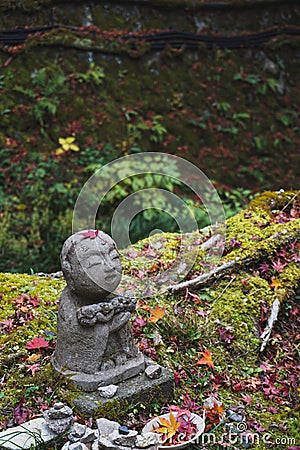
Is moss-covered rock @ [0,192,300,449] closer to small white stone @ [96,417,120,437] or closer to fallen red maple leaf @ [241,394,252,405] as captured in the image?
fallen red maple leaf @ [241,394,252,405]

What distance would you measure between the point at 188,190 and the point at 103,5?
13.7 ft

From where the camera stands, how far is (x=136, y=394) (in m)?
4.28

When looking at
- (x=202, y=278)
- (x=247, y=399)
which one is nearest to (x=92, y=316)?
(x=247, y=399)

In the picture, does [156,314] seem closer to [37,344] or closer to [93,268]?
[37,344]

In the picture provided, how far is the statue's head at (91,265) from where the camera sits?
4.18 metres

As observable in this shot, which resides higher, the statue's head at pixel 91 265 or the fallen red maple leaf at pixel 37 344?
the statue's head at pixel 91 265

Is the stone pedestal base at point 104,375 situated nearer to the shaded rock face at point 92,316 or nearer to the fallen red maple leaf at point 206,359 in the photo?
the shaded rock face at point 92,316

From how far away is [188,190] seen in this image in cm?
1084

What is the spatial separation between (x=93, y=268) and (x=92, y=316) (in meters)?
0.37

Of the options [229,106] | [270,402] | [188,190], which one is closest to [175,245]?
[270,402]

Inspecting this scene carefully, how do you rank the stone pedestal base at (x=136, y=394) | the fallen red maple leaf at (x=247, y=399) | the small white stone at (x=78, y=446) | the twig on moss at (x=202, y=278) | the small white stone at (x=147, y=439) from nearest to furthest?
the small white stone at (x=78, y=446) < the small white stone at (x=147, y=439) < the stone pedestal base at (x=136, y=394) < the fallen red maple leaf at (x=247, y=399) < the twig on moss at (x=202, y=278)

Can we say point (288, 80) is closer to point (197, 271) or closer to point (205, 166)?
point (205, 166)

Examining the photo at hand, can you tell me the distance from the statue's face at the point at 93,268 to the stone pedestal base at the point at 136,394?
723 mm

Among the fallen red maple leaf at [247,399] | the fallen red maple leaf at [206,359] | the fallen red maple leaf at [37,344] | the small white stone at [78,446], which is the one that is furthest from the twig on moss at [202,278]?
the small white stone at [78,446]
